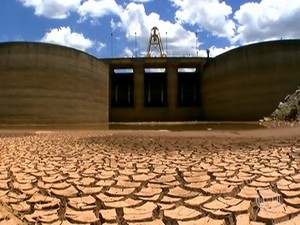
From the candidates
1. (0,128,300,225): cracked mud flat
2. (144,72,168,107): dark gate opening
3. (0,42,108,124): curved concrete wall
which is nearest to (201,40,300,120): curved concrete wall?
(144,72,168,107): dark gate opening

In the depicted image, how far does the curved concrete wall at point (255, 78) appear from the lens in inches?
946

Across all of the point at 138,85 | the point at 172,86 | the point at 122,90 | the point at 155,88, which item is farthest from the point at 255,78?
the point at 122,90

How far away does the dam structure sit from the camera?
2292cm

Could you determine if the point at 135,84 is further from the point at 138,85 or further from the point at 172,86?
the point at 172,86

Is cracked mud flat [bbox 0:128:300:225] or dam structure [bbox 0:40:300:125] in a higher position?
dam structure [bbox 0:40:300:125]

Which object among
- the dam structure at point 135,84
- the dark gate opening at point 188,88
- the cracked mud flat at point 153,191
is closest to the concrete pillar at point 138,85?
the dam structure at point 135,84

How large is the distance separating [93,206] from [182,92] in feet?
111

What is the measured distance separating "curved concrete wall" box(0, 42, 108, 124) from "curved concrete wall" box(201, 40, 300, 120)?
1101 cm

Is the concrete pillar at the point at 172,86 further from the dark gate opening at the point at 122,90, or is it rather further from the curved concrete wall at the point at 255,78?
the curved concrete wall at the point at 255,78

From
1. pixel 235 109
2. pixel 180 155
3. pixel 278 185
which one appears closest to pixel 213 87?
pixel 235 109

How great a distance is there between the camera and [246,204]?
264 centimetres

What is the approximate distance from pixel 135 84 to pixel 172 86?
3677 mm

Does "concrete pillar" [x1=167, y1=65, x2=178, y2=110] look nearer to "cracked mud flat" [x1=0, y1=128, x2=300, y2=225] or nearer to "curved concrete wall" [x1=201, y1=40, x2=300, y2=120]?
"curved concrete wall" [x1=201, y1=40, x2=300, y2=120]

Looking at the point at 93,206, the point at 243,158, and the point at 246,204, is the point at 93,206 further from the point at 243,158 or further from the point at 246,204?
the point at 243,158
